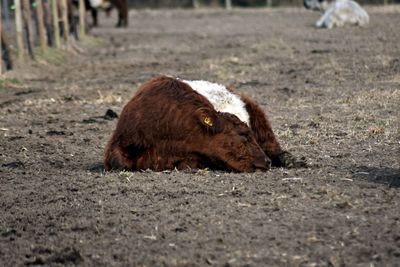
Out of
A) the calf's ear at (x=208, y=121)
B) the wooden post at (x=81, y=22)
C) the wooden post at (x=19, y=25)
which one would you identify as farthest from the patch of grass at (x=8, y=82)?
the wooden post at (x=81, y=22)

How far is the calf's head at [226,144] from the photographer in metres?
7.66

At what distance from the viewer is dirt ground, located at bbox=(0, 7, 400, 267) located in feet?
18.7

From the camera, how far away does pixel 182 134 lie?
7676mm

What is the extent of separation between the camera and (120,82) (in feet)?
52.1

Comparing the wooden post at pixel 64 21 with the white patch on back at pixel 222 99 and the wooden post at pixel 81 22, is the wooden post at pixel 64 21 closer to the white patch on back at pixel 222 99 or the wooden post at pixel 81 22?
the wooden post at pixel 81 22

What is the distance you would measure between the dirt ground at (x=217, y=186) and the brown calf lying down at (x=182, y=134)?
146 millimetres

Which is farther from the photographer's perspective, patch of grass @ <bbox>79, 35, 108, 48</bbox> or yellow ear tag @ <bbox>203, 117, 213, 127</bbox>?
patch of grass @ <bbox>79, 35, 108, 48</bbox>

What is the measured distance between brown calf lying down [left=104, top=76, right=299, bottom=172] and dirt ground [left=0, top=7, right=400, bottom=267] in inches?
5.8

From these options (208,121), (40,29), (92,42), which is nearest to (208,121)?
(208,121)

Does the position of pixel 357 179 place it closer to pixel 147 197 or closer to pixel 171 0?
pixel 147 197

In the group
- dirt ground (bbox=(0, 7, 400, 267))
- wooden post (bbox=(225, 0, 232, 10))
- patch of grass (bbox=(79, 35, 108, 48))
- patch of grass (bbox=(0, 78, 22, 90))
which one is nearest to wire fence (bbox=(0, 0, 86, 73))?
patch of grass (bbox=(79, 35, 108, 48))

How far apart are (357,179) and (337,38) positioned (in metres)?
15.8

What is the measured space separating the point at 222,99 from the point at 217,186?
3.67 feet

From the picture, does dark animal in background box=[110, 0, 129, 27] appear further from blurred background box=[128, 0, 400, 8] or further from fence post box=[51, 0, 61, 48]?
blurred background box=[128, 0, 400, 8]
